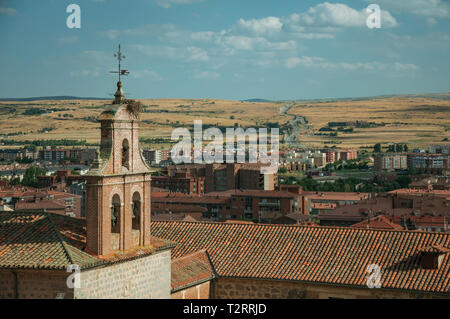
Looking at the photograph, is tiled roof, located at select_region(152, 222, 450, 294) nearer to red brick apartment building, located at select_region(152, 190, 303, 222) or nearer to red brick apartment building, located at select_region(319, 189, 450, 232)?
Answer: red brick apartment building, located at select_region(319, 189, 450, 232)

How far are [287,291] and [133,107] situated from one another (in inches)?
247

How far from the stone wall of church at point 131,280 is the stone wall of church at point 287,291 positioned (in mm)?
2948

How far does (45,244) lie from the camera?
14016mm

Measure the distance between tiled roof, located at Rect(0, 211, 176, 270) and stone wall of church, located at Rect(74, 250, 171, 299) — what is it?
Answer: 0.64ft

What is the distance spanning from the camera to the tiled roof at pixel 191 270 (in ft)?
57.4

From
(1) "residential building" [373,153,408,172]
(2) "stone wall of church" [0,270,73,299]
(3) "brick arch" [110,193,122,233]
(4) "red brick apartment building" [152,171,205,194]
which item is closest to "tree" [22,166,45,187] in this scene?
(4) "red brick apartment building" [152,171,205,194]

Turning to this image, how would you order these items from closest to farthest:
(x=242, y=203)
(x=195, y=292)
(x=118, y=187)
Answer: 1. (x=118, y=187)
2. (x=195, y=292)
3. (x=242, y=203)

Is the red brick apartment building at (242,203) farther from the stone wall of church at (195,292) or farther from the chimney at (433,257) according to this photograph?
the chimney at (433,257)

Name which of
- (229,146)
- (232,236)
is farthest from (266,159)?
(232,236)

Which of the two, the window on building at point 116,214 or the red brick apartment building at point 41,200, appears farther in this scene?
the red brick apartment building at point 41,200

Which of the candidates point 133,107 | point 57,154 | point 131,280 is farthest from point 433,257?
point 57,154

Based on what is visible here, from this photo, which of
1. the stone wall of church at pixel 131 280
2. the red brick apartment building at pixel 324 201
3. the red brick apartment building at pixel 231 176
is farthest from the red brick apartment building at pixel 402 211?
the stone wall of church at pixel 131 280

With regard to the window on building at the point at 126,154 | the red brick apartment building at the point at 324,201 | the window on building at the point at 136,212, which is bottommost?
the red brick apartment building at the point at 324,201

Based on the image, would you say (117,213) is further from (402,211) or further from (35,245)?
(402,211)
